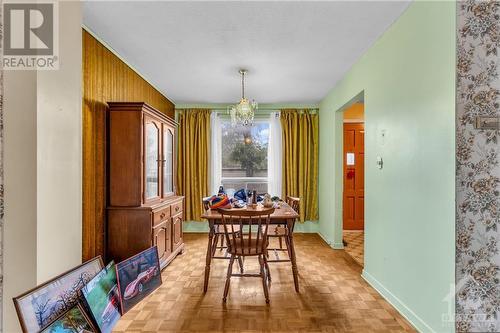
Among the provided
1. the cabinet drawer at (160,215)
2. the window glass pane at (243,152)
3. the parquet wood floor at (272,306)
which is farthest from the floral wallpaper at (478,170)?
the window glass pane at (243,152)

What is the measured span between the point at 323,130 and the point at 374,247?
2455 mm

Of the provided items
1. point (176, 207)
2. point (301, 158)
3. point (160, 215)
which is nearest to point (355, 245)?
point (301, 158)

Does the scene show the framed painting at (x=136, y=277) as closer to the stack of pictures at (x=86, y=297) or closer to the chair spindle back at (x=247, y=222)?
the stack of pictures at (x=86, y=297)

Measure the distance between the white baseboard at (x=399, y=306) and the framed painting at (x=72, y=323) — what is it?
2.11 meters

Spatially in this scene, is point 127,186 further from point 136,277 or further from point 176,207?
point 136,277

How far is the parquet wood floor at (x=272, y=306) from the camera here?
2033 mm

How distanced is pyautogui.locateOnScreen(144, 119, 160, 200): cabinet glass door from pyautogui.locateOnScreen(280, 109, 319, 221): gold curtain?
2501 millimetres

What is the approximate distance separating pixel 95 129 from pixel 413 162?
2876 millimetres

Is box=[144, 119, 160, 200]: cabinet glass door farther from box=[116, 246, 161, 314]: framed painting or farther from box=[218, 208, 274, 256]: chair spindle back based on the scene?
box=[116, 246, 161, 314]: framed painting

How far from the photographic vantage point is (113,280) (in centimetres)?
110

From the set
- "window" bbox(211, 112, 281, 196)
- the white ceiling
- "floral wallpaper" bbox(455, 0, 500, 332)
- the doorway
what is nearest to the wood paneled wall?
the white ceiling

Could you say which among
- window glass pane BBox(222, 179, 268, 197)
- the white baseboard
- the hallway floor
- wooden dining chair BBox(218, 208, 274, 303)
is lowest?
the hallway floor

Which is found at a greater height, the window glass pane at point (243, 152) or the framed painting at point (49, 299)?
the window glass pane at point (243, 152)

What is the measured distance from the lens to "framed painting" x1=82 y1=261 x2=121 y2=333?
0.96 meters
